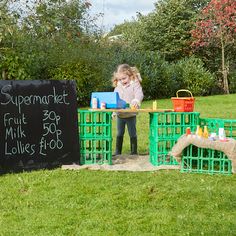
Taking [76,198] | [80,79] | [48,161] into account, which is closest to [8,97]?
[48,161]

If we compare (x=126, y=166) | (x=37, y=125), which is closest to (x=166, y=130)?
(x=126, y=166)

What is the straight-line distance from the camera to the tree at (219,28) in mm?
25391

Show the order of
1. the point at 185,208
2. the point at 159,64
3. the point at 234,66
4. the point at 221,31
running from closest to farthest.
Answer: the point at 185,208
the point at 159,64
the point at 221,31
the point at 234,66

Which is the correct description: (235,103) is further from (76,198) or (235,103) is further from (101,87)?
(76,198)

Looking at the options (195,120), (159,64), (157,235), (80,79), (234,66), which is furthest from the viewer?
(234,66)

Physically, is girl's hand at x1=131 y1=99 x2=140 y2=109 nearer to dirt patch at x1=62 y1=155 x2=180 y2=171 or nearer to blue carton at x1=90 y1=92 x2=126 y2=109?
blue carton at x1=90 y1=92 x2=126 y2=109

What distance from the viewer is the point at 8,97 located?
691cm

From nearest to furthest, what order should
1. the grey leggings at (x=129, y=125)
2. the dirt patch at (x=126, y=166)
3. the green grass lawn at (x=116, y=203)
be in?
the green grass lawn at (x=116, y=203) → the dirt patch at (x=126, y=166) → the grey leggings at (x=129, y=125)

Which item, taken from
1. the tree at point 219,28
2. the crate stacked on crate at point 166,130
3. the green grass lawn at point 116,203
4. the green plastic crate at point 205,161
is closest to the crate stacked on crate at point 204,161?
the green plastic crate at point 205,161

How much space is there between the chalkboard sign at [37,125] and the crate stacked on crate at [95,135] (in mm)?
146

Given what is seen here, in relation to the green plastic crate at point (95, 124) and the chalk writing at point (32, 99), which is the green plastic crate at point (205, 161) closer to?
the green plastic crate at point (95, 124)

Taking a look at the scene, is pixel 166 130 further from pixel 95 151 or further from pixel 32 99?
pixel 32 99

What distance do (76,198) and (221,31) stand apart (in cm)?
2096

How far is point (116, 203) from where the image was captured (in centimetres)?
565
